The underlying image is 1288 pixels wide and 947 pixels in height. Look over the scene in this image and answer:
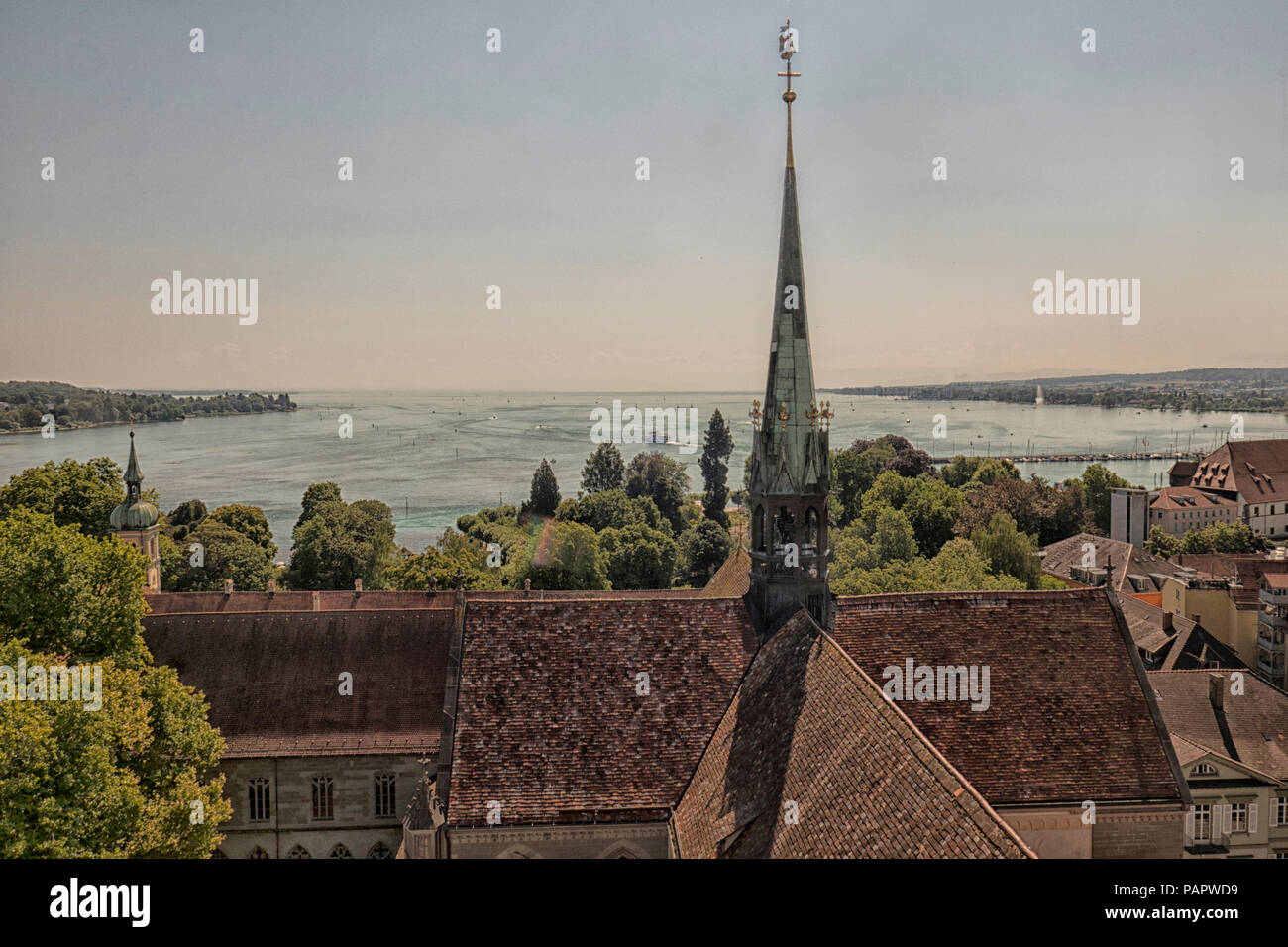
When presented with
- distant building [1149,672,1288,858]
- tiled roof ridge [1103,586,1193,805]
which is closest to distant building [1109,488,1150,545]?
distant building [1149,672,1288,858]

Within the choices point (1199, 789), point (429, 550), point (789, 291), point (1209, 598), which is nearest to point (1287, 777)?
point (1199, 789)

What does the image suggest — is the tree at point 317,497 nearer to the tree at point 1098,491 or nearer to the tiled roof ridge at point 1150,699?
the tree at point 1098,491

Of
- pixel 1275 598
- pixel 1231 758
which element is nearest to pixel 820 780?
pixel 1231 758

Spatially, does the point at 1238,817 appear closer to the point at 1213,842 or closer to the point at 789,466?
the point at 1213,842

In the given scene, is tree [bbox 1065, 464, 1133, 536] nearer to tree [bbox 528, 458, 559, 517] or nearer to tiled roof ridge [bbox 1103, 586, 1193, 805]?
tree [bbox 528, 458, 559, 517]

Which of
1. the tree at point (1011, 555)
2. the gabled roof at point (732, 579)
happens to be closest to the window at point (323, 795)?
the gabled roof at point (732, 579)
